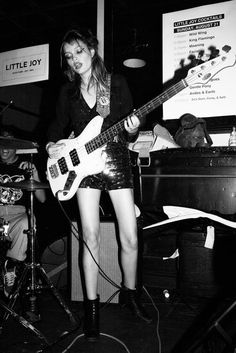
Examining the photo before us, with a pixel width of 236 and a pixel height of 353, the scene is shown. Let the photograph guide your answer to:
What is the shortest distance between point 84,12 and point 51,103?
13.2 feet

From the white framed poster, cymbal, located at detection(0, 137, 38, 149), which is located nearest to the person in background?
cymbal, located at detection(0, 137, 38, 149)

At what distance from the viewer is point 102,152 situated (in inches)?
74.2

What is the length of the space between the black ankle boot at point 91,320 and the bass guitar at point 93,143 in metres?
0.63

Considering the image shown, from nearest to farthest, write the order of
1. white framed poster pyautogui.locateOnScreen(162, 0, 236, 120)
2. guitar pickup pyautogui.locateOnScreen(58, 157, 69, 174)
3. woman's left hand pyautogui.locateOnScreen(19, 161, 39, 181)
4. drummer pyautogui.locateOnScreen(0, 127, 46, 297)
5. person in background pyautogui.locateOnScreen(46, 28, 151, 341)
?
person in background pyautogui.locateOnScreen(46, 28, 151, 341) < guitar pickup pyautogui.locateOnScreen(58, 157, 69, 174) < woman's left hand pyautogui.locateOnScreen(19, 161, 39, 181) < drummer pyautogui.locateOnScreen(0, 127, 46, 297) < white framed poster pyautogui.locateOnScreen(162, 0, 236, 120)

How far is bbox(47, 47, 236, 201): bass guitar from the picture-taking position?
1.88 metres

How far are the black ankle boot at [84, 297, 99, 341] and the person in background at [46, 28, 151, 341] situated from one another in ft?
0.03

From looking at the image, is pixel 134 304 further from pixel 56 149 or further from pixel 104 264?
pixel 56 149

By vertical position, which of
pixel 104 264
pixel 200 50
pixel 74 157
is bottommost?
pixel 104 264

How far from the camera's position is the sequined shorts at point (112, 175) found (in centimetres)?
186

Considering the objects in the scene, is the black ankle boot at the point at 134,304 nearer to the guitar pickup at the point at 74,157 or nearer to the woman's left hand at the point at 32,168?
the guitar pickup at the point at 74,157

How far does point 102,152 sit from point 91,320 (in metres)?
0.96

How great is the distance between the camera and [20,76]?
3.96 metres

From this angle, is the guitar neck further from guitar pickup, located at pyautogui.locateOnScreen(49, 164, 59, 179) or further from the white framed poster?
the white framed poster

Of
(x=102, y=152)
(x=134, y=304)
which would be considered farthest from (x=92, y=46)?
(x=134, y=304)
